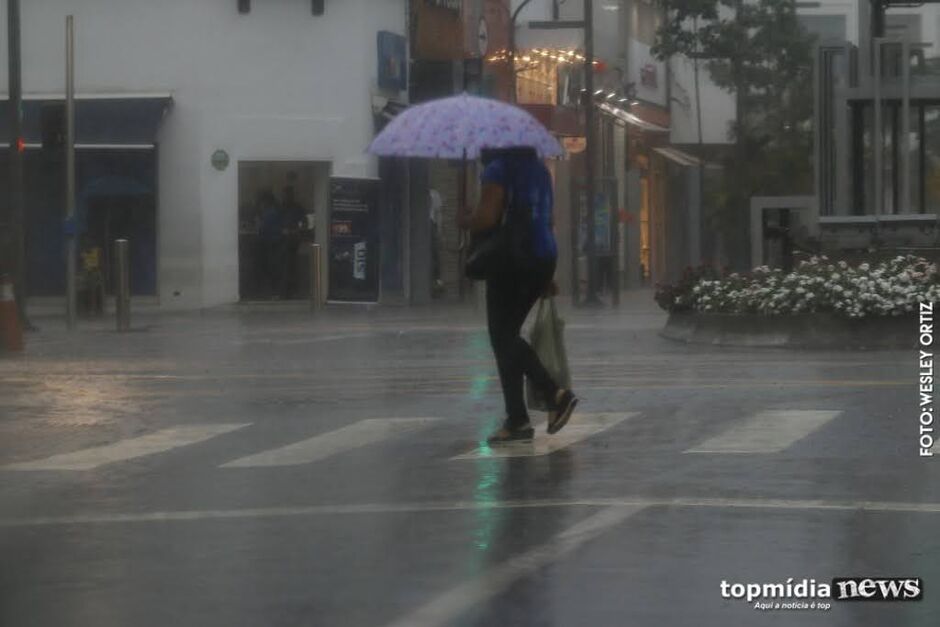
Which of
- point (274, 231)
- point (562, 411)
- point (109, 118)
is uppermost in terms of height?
point (109, 118)

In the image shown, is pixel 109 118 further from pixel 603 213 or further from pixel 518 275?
pixel 518 275

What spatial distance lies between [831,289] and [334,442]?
963cm

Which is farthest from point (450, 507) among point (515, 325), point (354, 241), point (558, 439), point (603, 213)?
point (603, 213)

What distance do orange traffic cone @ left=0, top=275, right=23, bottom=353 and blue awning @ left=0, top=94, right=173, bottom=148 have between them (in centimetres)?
1401

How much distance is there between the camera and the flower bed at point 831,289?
67.3 feet

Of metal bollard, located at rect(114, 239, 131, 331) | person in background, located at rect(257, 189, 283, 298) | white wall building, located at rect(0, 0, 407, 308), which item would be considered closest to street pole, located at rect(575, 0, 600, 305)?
white wall building, located at rect(0, 0, 407, 308)

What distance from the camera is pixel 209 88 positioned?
3853 cm

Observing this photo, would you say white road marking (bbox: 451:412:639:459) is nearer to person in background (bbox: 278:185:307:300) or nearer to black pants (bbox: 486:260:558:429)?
black pants (bbox: 486:260:558:429)

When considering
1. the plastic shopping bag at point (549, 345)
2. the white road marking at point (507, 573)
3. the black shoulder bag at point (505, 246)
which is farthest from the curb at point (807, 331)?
the white road marking at point (507, 573)

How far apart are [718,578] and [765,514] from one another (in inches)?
61.1

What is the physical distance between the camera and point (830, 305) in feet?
68.3

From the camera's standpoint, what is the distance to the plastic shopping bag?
473 inches

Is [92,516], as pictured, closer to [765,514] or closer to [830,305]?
[765,514]

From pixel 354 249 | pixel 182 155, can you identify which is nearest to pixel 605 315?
pixel 354 249
